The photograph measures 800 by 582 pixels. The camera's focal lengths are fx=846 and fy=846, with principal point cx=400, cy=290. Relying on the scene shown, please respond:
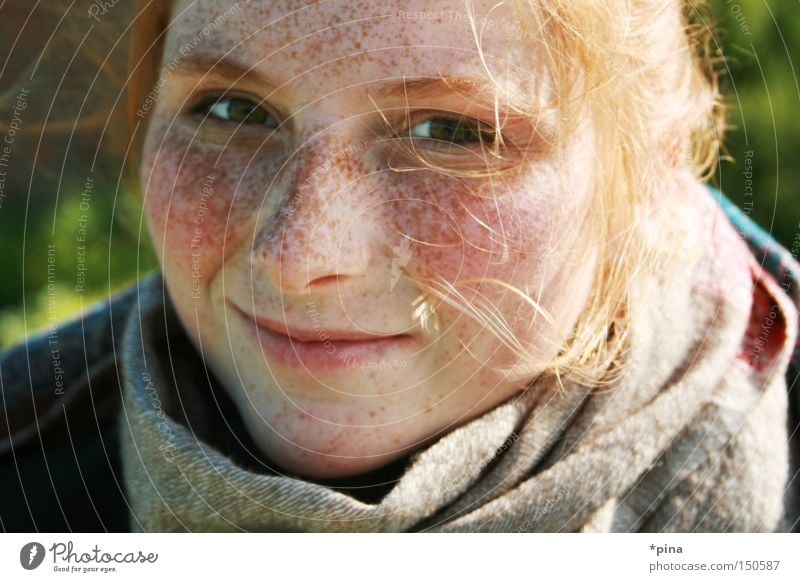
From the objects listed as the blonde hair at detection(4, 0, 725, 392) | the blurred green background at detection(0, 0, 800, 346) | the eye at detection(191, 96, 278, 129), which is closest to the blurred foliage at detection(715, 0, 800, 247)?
the blurred green background at detection(0, 0, 800, 346)

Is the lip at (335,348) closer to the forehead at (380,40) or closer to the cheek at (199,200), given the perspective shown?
the cheek at (199,200)

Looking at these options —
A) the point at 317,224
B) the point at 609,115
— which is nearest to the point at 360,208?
the point at 317,224

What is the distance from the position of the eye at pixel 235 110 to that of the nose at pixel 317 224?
4 centimetres

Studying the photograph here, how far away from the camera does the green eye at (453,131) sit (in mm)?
541

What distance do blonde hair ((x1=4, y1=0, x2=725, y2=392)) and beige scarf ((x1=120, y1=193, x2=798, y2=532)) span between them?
0.12 feet

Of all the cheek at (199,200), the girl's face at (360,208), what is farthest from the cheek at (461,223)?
the cheek at (199,200)

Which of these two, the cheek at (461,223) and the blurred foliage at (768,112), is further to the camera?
the blurred foliage at (768,112)

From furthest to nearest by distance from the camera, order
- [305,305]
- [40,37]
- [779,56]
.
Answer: [779,56] < [40,37] < [305,305]

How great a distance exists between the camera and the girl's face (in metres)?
0.51

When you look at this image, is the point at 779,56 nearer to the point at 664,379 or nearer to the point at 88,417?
the point at 664,379

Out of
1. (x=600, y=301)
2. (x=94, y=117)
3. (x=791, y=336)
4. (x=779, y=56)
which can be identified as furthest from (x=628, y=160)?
(x=779, y=56)

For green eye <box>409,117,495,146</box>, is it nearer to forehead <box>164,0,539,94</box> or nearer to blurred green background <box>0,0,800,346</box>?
forehead <box>164,0,539,94</box>

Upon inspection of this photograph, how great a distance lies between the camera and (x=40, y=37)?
0.69 m
